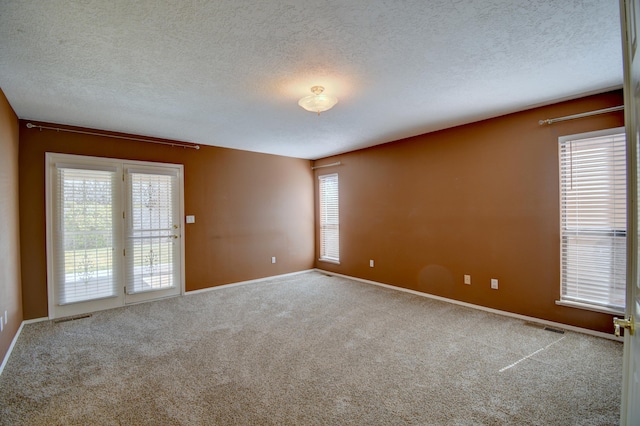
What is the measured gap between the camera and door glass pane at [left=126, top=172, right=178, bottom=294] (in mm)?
4367

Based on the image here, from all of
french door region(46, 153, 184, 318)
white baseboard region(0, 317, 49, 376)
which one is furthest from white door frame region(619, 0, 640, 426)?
french door region(46, 153, 184, 318)

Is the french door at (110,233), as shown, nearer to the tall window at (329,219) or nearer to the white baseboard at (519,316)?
the tall window at (329,219)

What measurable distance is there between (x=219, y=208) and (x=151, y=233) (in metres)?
1.14

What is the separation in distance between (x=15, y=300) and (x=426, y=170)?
Result: 17.6ft

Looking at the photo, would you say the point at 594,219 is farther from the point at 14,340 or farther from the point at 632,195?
the point at 14,340

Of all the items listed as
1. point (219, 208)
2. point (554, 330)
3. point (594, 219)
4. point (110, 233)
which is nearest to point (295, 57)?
point (594, 219)

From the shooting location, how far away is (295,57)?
7.45 feet

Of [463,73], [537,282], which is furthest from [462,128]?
[537,282]

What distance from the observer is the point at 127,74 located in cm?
250

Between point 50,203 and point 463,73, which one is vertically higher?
point 463,73

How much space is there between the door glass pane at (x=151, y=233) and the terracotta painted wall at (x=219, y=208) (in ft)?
0.85

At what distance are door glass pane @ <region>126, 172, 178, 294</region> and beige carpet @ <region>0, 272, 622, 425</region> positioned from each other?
2.25 ft

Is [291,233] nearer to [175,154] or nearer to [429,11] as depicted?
[175,154]

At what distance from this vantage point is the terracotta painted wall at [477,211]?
3.33 metres
